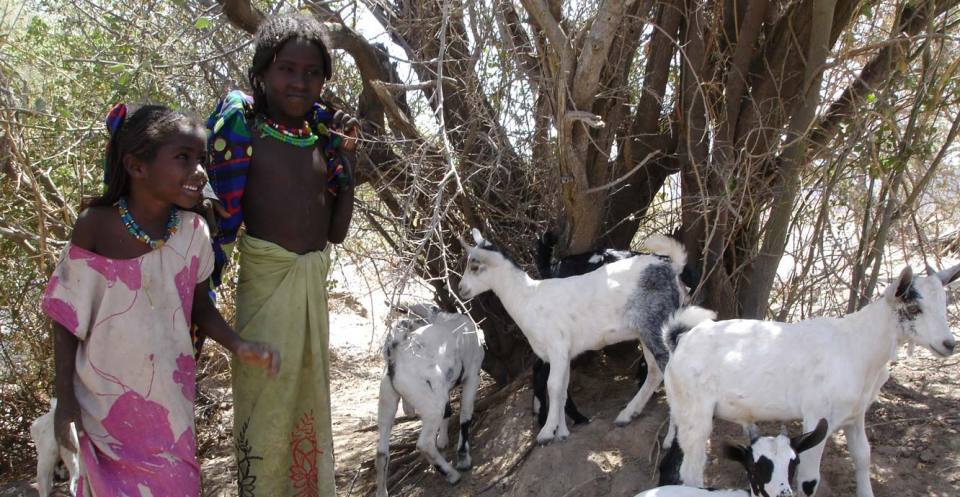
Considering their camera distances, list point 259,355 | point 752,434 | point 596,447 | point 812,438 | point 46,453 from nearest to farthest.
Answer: point 259,355
point 812,438
point 752,434
point 46,453
point 596,447

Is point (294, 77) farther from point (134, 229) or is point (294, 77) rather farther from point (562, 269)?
point (562, 269)

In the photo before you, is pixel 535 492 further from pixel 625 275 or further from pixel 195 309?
pixel 195 309

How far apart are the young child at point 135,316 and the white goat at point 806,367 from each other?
6.28ft

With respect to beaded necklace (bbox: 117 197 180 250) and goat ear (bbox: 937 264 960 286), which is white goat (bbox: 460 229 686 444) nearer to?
goat ear (bbox: 937 264 960 286)

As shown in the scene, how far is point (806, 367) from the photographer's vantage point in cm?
393

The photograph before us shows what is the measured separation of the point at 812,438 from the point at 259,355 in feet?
7.09

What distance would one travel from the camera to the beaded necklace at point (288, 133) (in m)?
3.75

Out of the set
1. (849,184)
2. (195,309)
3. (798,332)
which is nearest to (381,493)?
(195,309)

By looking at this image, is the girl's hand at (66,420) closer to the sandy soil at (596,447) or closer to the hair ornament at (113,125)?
the hair ornament at (113,125)

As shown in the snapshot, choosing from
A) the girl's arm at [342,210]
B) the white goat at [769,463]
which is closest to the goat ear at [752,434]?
the white goat at [769,463]

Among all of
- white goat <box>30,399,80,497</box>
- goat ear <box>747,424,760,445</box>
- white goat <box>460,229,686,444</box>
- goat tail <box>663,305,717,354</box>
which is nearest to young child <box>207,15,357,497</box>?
white goat <box>30,399,80,497</box>

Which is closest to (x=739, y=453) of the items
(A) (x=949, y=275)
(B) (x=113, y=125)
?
(A) (x=949, y=275)

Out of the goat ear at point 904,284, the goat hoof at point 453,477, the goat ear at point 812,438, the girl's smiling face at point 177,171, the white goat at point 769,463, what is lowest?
the goat hoof at point 453,477

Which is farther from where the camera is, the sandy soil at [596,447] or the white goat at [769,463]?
the sandy soil at [596,447]
